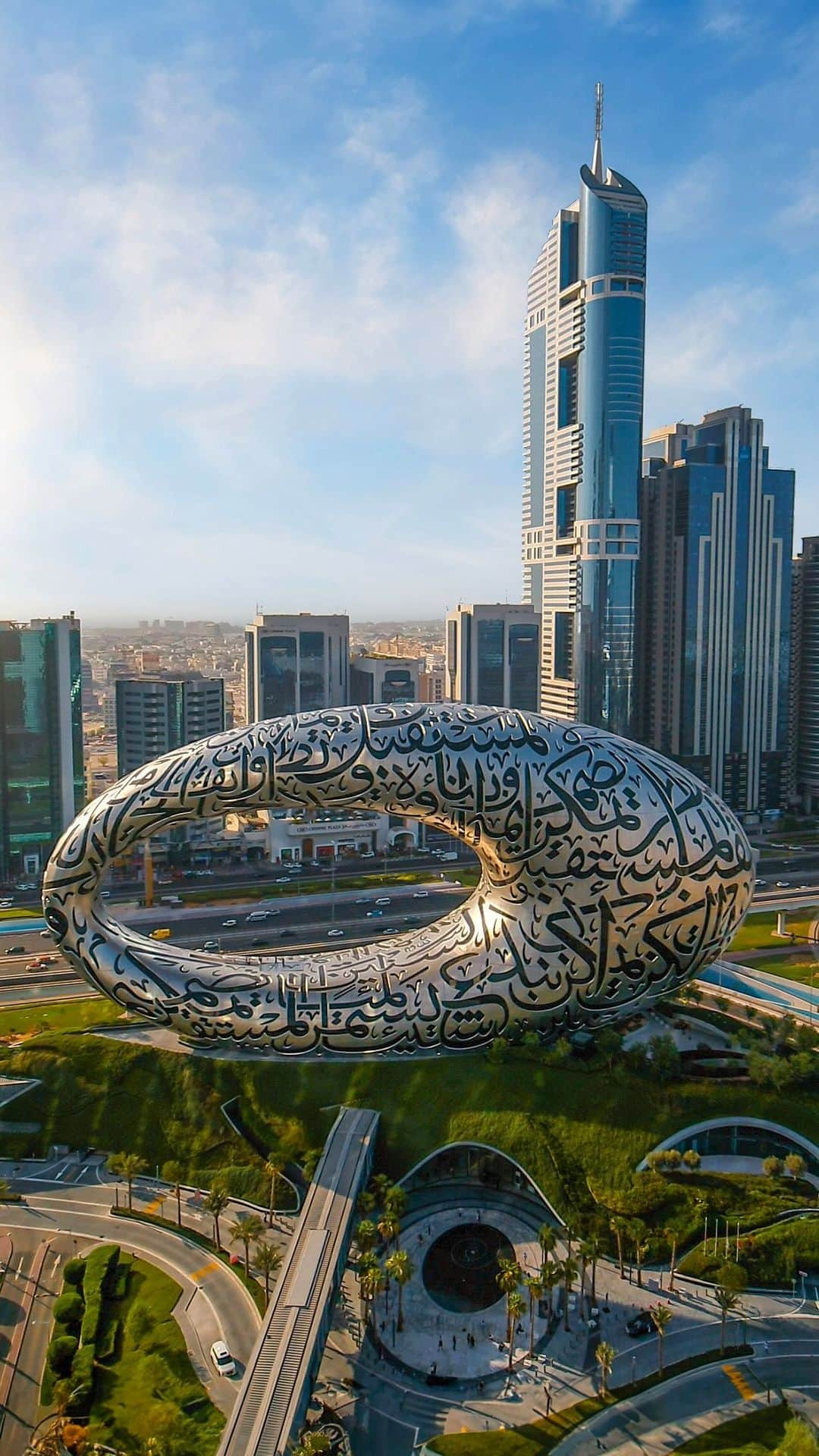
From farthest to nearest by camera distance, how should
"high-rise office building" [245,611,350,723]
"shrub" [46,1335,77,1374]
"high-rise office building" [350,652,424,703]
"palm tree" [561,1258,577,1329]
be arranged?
"high-rise office building" [350,652,424,703]
"high-rise office building" [245,611,350,723]
"palm tree" [561,1258,577,1329]
"shrub" [46,1335,77,1374]

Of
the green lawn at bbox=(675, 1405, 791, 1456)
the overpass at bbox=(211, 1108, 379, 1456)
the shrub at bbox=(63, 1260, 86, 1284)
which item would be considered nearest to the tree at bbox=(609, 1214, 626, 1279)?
the green lawn at bbox=(675, 1405, 791, 1456)

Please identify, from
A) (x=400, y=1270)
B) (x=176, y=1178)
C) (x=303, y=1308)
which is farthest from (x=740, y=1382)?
(x=176, y=1178)

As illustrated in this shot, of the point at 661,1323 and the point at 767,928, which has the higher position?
the point at 767,928

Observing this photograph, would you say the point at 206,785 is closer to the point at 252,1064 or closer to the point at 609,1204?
the point at 252,1064

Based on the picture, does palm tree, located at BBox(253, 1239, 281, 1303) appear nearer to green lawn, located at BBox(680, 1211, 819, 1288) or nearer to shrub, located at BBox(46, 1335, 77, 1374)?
shrub, located at BBox(46, 1335, 77, 1374)

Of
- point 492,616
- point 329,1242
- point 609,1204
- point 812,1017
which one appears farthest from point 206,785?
point 492,616

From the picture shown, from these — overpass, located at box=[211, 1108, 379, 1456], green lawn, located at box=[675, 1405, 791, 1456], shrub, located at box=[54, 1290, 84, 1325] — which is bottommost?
green lawn, located at box=[675, 1405, 791, 1456]

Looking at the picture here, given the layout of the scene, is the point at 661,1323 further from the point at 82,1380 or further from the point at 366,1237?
the point at 82,1380
